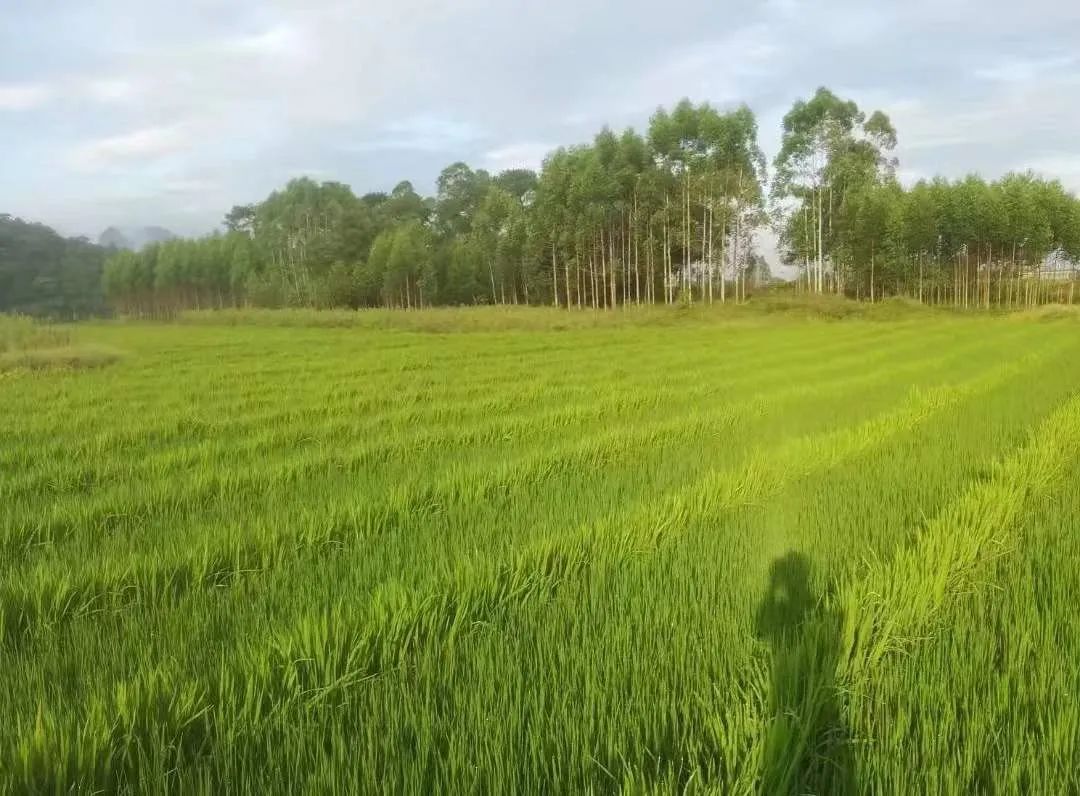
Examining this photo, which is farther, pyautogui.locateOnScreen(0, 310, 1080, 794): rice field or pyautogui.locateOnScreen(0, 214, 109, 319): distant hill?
pyautogui.locateOnScreen(0, 214, 109, 319): distant hill

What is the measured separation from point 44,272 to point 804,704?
145 ft

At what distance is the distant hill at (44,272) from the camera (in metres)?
32.5

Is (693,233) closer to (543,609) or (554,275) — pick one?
(554,275)

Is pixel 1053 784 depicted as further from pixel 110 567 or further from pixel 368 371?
pixel 368 371

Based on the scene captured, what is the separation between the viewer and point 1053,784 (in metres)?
1.72

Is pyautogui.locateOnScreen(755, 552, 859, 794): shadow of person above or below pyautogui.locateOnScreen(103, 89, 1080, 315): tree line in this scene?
below

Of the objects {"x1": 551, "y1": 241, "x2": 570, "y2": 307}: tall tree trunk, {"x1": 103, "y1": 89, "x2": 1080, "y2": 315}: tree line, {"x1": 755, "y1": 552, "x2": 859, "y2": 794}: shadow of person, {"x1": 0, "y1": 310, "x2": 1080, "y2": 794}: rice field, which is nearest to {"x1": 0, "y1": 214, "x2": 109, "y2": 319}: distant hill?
{"x1": 103, "y1": 89, "x2": 1080, "y2": 315}: tree line

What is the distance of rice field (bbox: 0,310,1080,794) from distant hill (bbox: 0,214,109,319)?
27767mm

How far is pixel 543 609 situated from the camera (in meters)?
2.83

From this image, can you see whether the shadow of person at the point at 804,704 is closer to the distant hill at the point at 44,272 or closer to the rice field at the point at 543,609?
the rice field at the point at 543,609

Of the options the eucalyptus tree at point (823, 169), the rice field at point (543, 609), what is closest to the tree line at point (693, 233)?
the eucalyptus tree at point (823, 169)

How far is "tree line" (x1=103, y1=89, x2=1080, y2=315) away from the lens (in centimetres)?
3106

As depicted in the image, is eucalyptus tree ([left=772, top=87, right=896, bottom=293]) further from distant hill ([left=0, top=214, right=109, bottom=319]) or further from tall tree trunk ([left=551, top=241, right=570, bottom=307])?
distant hill ([left=0, top=214, right=109, bottom=319])

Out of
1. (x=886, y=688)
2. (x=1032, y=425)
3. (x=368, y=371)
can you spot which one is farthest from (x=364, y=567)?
(x=368, y=371)
